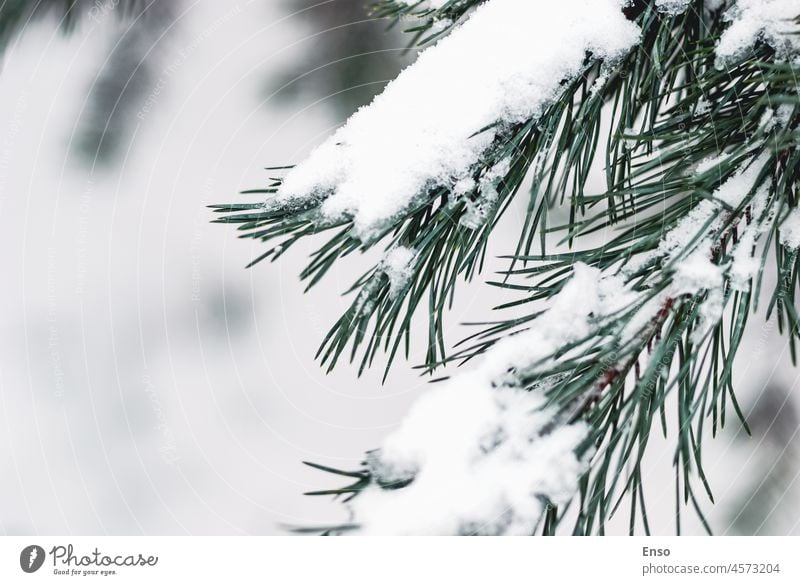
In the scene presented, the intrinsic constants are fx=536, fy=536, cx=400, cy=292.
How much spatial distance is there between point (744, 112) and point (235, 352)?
584mm

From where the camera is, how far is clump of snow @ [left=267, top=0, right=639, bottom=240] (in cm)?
21

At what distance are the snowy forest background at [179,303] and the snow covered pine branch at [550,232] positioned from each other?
0.83 ft

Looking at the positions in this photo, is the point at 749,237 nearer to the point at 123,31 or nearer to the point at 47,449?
the point at 123,31

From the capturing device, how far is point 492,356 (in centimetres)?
21

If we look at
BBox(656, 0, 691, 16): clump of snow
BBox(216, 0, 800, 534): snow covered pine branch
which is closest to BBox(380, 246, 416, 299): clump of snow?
BBox(216, 0, 800, 534): snow covered pine branch

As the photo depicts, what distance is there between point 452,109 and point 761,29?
5.0 inches

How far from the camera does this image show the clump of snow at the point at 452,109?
8.3 inches

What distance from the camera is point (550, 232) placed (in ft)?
0.73
